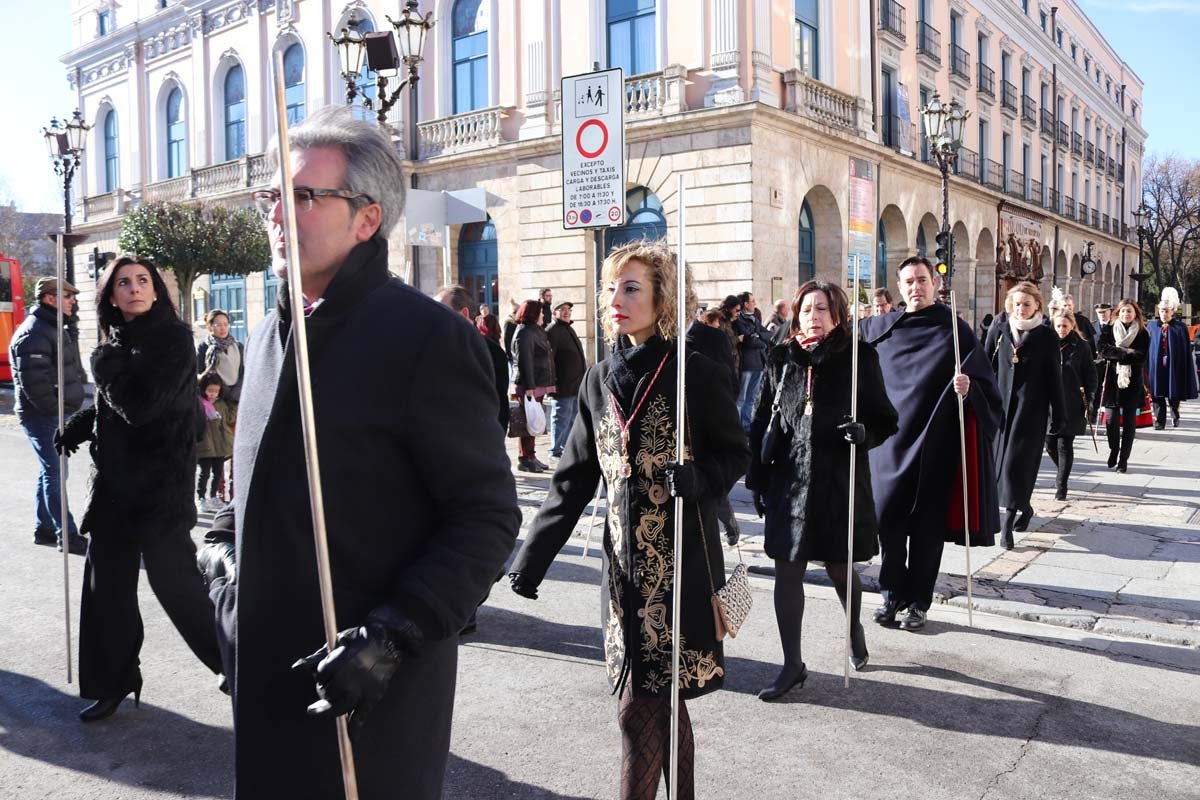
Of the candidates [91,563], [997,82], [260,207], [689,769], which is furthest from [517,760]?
[997,82]

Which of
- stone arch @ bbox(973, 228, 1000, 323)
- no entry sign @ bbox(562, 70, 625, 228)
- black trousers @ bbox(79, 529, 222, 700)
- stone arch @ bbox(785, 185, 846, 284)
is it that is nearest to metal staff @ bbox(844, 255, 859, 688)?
black trousers @ bbox(79, 529, 222, 700)

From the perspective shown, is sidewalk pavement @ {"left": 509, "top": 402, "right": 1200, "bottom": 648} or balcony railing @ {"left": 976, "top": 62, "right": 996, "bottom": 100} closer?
sidewalk pavement @ {"left": 509, "top": 402, "right": 1200, "bottom": 648}

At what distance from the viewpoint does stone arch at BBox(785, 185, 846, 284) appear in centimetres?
2141

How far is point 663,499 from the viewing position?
3139mm

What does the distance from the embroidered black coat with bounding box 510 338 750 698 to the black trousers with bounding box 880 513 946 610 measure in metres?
2.46

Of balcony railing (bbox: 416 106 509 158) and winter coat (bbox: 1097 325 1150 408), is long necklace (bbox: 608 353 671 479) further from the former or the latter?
balcony railing (bbox: 416 106 509 158)

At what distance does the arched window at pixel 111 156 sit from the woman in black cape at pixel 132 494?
34.9m

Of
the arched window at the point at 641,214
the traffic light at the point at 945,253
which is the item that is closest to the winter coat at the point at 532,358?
the traffic light at the point at 945,253

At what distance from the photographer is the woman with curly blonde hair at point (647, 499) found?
9.86ft

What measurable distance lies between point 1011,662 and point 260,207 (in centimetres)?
429

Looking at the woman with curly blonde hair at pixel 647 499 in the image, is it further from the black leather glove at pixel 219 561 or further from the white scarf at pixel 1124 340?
the white scarf at pixel 1124 340

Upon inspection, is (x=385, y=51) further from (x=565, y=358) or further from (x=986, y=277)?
(x=986, y=277)

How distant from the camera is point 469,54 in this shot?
23406 mm

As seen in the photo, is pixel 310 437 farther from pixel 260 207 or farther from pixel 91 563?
pixel 91 563
